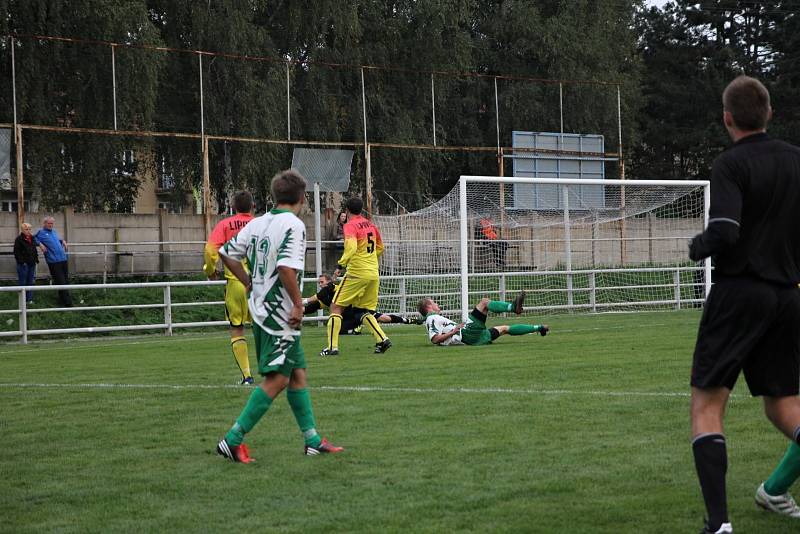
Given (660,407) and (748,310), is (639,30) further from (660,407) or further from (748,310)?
(748,310)

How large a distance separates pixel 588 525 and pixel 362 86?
101 feet

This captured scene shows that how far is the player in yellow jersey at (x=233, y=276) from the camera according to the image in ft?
40.7

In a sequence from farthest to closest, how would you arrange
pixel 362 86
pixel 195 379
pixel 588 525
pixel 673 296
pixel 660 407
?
pixel 362 86
pixel 673 296
pixel 195 379
pixel 660 407
pixel 588 525

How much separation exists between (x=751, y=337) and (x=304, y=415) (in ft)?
11.4

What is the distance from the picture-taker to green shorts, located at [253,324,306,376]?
7602 millimetres

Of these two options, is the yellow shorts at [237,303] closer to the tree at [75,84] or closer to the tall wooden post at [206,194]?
the tall wooden post at [206,194]

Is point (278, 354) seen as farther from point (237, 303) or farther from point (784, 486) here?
point (237, 303)

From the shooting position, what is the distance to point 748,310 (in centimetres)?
520

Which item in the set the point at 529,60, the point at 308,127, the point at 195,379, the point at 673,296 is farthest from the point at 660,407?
the point at 529,60

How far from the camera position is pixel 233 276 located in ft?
41.1

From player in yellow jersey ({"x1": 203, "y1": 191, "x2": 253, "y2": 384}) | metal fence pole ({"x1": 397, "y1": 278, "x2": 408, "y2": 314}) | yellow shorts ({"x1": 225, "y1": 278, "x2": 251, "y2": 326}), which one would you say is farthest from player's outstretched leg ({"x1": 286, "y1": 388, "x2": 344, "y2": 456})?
metal fence pole ({"x1": 397, "y1": 278, "x2": 408, "y2": 314})

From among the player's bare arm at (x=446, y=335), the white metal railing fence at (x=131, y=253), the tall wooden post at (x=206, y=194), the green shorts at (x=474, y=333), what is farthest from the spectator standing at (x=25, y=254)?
the green shorts at (x=474, y=333)

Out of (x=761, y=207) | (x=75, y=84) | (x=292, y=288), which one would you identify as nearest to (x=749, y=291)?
(x=761, y=207)

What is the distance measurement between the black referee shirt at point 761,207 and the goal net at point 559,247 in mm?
21288
